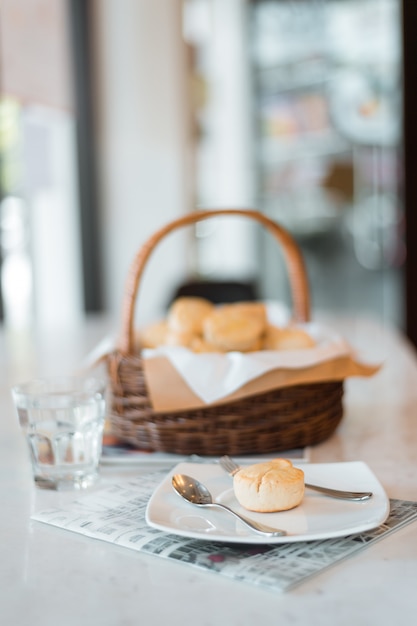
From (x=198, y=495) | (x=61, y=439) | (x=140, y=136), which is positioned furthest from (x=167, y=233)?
(x=140, y=136)

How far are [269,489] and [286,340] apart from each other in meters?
0.36

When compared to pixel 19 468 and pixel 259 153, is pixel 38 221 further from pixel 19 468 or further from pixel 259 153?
pixel 19 468

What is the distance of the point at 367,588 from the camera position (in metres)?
0.54

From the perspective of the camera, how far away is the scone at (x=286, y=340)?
0.98 m

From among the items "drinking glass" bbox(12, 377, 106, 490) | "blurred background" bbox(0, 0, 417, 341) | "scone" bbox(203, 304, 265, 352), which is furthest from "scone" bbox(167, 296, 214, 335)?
"blurred background" bbox(0, 0, 417, 341)

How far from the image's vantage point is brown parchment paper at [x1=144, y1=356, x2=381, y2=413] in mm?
884

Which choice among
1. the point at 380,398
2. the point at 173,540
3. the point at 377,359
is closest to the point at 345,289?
the point at 377,359

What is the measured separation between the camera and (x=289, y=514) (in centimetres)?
65

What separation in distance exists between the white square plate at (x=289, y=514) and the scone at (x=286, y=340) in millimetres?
249

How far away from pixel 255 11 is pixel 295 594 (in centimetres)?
408

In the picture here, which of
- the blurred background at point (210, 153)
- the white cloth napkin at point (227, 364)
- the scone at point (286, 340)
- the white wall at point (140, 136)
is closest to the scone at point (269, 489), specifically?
the white cloth napkin at point (227, 364)

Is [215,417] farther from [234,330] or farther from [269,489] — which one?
[269,489]

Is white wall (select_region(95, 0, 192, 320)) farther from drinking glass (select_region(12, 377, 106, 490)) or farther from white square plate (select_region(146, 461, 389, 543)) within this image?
white square plate (select_region(146, 461, 389, 543))

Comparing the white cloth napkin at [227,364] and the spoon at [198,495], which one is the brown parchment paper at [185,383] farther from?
the spoon at [198,495]
